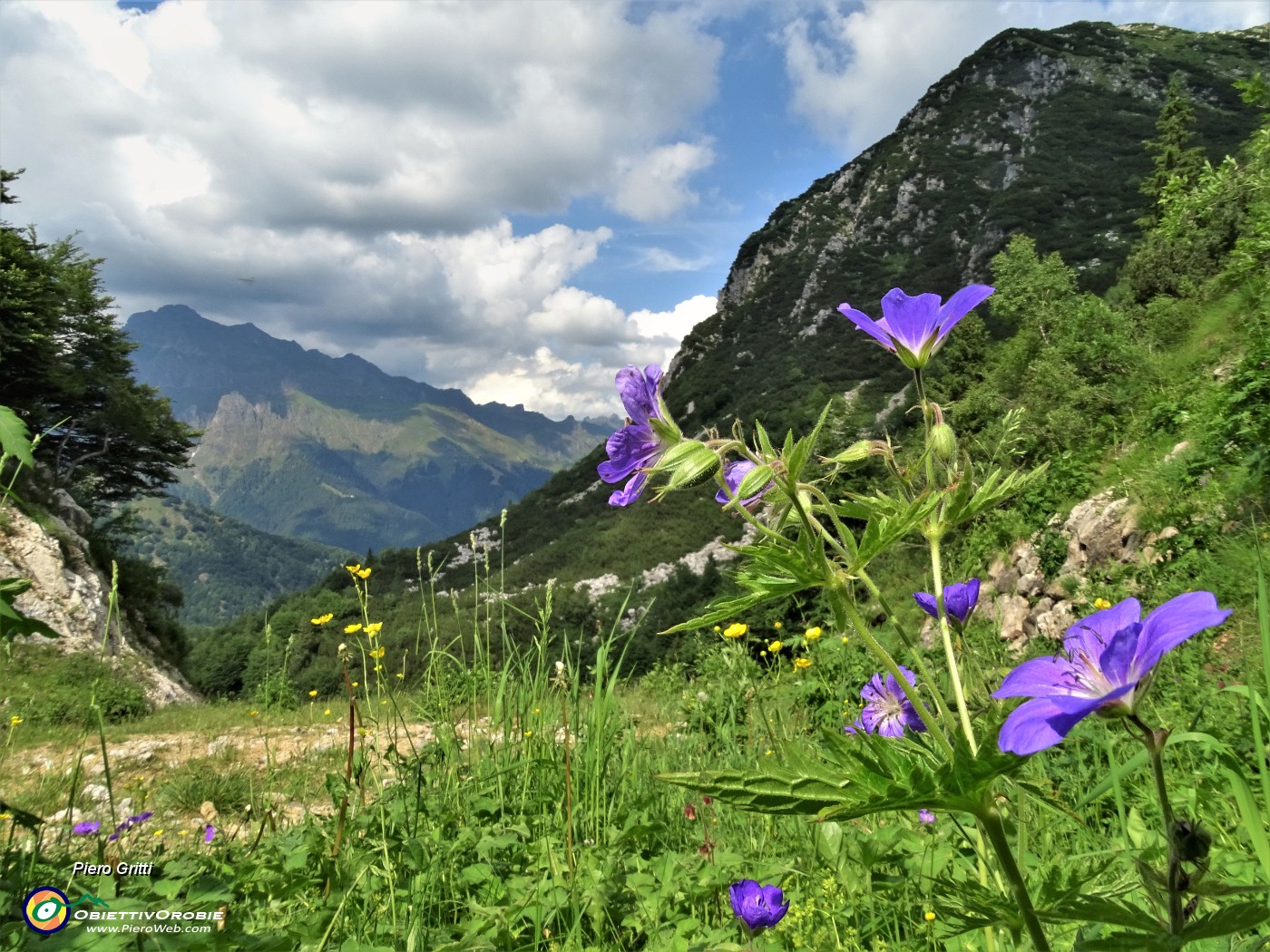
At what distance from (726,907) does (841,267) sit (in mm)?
96530

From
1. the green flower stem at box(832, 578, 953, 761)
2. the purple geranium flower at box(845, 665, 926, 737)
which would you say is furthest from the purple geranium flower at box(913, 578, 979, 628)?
the green flower stem at box(832, 578, 953, 761)

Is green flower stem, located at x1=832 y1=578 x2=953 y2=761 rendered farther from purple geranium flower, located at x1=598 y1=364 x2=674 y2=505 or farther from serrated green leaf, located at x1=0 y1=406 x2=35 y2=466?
serrated green leaf, located at x1=0 y1=406 x2=35 y2=466

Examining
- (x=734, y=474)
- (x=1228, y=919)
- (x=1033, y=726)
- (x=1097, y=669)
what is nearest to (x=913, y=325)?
(x=734, y=474)

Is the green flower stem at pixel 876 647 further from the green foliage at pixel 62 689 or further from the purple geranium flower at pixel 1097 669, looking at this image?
the green foliage at pixel 62 689

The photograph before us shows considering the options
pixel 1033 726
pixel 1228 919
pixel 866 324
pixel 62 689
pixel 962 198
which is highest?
pixel 962 198

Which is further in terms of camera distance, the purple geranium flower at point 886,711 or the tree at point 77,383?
the tree at point 77,383

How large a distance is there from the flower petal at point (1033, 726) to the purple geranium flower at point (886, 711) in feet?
3.19

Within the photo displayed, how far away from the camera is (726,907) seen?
7.28 feet

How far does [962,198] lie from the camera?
8181 cm

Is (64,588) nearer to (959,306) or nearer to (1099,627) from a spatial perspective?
(959,306)

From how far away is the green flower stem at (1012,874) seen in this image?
0.73m

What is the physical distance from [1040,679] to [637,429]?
0.81 meters

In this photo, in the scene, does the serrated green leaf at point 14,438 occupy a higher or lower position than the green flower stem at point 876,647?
higher

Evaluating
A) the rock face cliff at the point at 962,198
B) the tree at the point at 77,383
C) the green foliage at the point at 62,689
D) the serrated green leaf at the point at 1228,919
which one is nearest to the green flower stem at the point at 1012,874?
the serrated green leaf at the point at 1228,919
